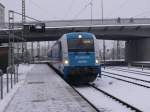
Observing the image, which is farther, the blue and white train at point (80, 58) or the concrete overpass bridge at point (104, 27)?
the concrete overpass bridge at point (104, 27)

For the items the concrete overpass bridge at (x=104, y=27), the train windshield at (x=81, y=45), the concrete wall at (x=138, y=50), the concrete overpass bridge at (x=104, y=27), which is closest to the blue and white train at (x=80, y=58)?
the train windshield at (x=81, y=45)

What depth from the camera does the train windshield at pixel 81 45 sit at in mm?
27464

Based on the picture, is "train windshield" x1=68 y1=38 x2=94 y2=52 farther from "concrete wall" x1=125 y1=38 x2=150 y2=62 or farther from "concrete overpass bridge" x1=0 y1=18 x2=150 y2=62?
"concrete wall" x1=125 y1=38 x2=150 y2=62

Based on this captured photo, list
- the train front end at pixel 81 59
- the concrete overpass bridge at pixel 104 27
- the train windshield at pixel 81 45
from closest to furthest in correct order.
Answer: the train front end at pixel 81 59
the train windshield at pixel 81 45
the concrete overpass bridge at pixel 104 27

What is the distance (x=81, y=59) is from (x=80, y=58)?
0.10 meters

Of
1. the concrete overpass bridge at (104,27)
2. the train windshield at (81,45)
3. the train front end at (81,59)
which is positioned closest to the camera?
the train front end at (81,59)

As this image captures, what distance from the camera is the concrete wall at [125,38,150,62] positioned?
2670 inches

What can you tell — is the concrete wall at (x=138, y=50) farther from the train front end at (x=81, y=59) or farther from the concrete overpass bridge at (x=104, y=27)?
the train front end at (x=81, y=59)

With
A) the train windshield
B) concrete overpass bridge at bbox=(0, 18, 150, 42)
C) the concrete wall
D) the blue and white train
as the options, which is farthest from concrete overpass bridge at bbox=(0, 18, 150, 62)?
the train windshield

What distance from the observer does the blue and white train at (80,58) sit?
26641 millimetres

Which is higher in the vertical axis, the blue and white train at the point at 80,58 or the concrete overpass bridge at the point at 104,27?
the concrete overpass bridge at the point at 104,27

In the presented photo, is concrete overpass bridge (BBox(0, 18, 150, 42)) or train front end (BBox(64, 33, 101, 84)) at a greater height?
concrete overpass bridge (BBox(0, 18, 150, 42))

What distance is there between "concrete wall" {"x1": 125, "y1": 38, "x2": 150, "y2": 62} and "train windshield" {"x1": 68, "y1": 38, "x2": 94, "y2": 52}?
40.0 m

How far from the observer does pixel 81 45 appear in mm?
27594
